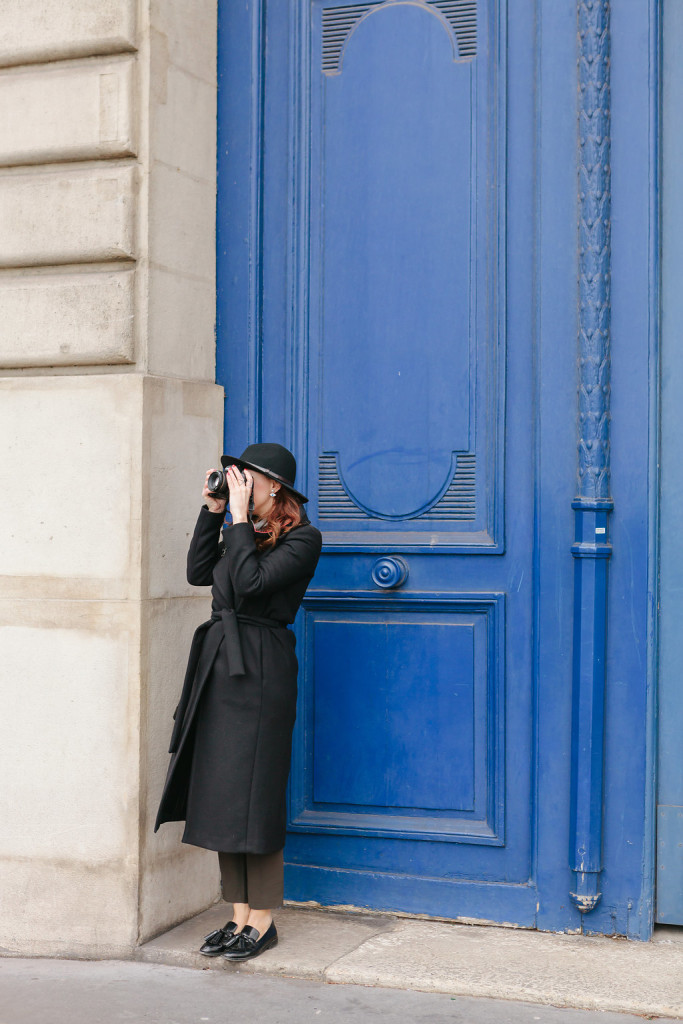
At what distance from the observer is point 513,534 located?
458 centimetres

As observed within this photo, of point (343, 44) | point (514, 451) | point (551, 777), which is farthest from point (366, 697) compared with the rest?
point (343, 44)

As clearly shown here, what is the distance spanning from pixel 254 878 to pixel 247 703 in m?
0.62

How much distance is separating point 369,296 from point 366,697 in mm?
1593

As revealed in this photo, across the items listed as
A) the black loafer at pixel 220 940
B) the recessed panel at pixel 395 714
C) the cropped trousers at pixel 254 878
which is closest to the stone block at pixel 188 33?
the recessed panel at pixel 395 714

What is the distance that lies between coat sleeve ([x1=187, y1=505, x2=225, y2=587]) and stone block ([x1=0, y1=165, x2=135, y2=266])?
106cm

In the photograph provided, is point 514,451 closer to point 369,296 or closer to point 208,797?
point 369,296

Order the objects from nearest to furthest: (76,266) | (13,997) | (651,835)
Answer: (13,997)
(651,835)
(76,266)

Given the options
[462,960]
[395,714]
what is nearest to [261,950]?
[462,960]

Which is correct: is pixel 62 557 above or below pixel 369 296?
below

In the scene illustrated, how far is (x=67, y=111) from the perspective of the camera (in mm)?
4633

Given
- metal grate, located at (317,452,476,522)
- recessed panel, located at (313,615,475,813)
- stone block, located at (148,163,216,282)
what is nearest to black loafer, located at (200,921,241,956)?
recessed panel, located at (313,615,475,813)

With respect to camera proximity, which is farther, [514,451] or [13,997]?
[514,451]

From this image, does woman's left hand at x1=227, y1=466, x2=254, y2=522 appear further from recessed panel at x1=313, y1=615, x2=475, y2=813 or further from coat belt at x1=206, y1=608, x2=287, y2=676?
recessed panel at x1=313, y1=615, x2=475, y2=813

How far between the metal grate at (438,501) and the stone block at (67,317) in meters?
0.91
